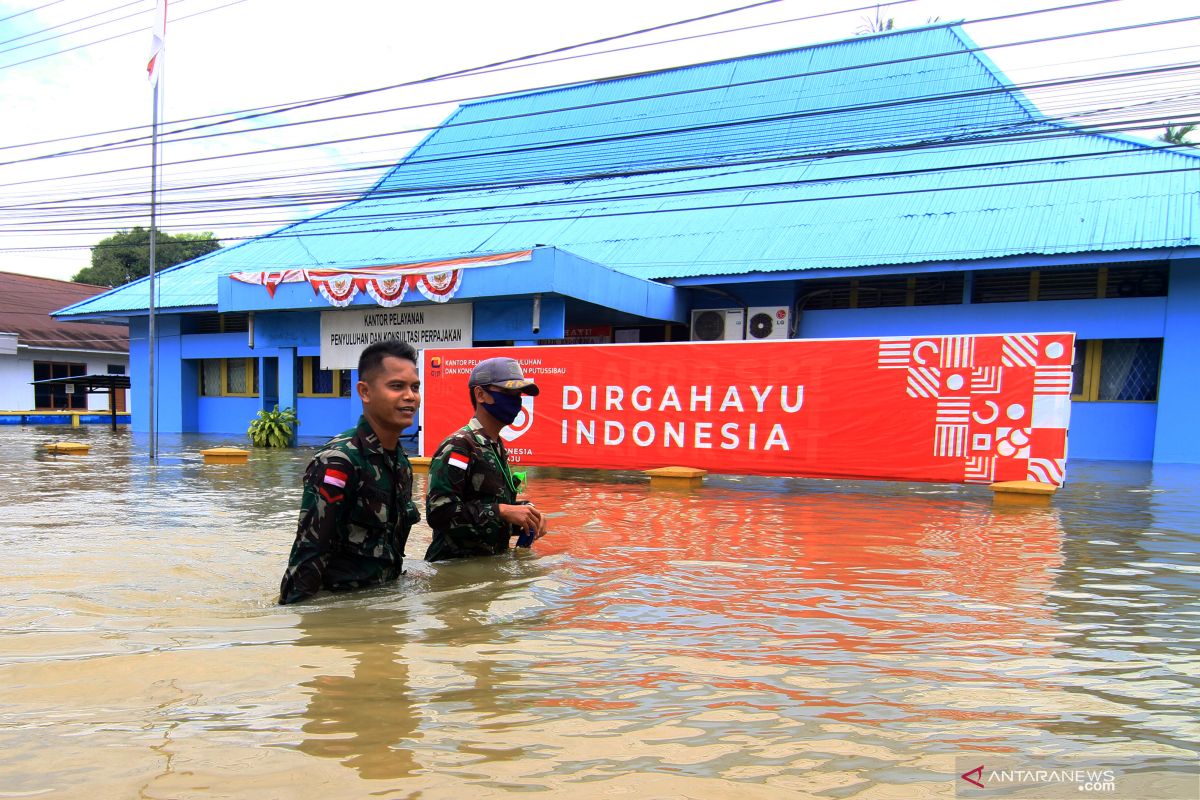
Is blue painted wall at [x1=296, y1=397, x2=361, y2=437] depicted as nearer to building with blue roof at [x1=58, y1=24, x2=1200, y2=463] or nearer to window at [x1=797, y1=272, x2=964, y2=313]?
building with blue roof at [x1=58, y1=24, x2=1200, y2=463]

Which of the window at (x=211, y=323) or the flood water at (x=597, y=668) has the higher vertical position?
the window at (x=211, y=323)

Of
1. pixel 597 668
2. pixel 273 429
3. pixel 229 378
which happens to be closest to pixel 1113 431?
pixel 597 668

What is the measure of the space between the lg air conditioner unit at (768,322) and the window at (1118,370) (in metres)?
5.89

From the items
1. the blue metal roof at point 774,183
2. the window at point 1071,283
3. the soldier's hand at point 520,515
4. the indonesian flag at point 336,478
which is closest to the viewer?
the indonesian flag at point 336,478

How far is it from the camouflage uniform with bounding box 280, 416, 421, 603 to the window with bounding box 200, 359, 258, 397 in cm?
2200

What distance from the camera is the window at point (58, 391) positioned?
105ft

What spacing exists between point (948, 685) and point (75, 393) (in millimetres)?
38991

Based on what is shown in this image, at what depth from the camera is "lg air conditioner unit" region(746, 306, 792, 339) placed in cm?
1745

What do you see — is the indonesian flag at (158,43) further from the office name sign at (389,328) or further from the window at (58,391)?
the window at (58,391)

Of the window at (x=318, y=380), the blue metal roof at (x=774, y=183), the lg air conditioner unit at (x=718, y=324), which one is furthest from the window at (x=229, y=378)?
the lg air conditioner unit at (x=718, y=324)

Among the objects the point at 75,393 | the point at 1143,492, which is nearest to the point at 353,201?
the point at 75,393

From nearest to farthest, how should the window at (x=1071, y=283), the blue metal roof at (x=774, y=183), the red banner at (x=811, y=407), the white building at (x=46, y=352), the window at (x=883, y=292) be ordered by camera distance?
the red banner at (x=811, y=407)
the window at (x=1071, y=283)
the blue metal roof at (x=774, y=183)
the window at (x=883, y=292)
the white building at (x=46, y=352)

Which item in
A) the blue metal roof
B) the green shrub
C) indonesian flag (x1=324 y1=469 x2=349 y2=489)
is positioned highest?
the blue metal roof

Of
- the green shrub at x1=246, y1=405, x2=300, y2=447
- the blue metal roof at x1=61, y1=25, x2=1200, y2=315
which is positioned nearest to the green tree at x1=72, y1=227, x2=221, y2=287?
the blue metal roof at x1=61, y1=25, x2=1200, y2=315
